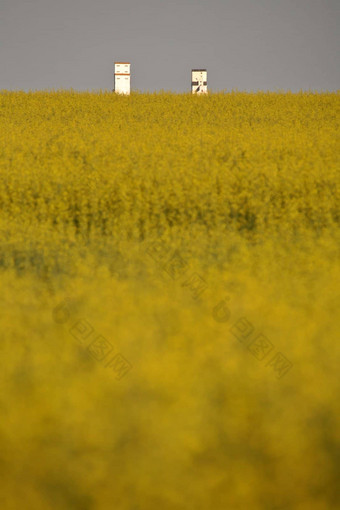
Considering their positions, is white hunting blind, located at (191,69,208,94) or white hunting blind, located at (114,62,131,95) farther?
white hunting blind, located at (191,69,208,94)

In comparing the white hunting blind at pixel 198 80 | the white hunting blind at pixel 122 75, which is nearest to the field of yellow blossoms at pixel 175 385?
the white hunting blind at pixel 122 75

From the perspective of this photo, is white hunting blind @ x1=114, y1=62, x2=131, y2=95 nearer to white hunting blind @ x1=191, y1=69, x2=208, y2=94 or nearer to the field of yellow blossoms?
white hunting blind @ x1=191, y1=69, x2=208, y2=94

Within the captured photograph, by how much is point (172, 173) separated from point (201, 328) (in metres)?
8.03

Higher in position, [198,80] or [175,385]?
[198,80]

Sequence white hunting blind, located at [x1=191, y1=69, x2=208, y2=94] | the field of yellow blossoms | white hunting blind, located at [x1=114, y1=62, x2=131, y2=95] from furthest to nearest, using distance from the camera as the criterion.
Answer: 1. white hunting blind, located at [x1=191, y1=69, x2=208, y2=94]
2. white hunting blind, located at [x1=114, y1=62, x2=131, y2=95]
3. the field of yellow blossoms

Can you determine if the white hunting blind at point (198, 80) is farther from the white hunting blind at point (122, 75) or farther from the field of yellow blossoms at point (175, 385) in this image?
the field of yellow blossoms at point (175, 385)

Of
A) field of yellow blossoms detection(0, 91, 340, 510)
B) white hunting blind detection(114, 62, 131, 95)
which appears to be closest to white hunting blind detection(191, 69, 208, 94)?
white hunting blind detection(114, 62, 131, 95)

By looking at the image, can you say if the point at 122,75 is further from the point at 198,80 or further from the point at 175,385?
the point at 175,385

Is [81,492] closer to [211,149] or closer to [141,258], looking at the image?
[141,258]

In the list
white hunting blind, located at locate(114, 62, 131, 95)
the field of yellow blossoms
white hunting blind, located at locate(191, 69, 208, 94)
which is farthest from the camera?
white hunting blind, located at locate(191, 69, 208, 94)

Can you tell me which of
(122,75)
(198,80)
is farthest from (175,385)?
(198,80)

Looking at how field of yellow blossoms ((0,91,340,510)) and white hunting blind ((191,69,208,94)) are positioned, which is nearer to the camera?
field of yellow blossoms ((0,91,340,510))

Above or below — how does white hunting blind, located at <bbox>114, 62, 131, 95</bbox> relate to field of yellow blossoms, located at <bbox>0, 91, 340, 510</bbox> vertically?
above

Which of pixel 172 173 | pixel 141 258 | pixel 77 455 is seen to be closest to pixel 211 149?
pixel 172 173
